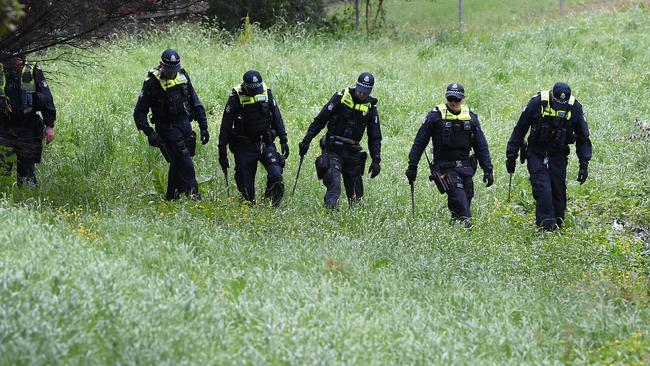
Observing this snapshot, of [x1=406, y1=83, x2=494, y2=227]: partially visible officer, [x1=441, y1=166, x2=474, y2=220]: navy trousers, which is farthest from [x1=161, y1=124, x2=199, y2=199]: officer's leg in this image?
[x1=441, y1=166, x2=474, y2=220]: navy trousers

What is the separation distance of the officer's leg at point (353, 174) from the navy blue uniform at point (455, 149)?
2.43ft

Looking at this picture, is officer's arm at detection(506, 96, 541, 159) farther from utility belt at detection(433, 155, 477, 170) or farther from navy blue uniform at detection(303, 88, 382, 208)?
navy blue uniform at detection(303, 88, 382, 208)

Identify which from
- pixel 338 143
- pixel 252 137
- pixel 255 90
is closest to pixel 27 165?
pixel 252 137

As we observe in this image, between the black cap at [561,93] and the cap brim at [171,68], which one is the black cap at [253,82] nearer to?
the cap brim at [171,68]

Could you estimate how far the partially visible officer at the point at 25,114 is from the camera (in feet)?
34.2

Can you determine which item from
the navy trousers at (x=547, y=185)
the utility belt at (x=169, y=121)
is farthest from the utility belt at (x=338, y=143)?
the navy trousers at (x=547, y=185)

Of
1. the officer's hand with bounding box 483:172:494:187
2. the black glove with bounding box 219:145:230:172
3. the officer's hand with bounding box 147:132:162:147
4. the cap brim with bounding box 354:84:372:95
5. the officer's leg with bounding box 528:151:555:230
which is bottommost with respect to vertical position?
the officer's leg with bounding box 528:151:555:230

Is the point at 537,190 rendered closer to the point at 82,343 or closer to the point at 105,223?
the point at 105,223

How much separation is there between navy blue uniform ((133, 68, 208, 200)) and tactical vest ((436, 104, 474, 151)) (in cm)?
281

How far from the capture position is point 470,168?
10.5 metres

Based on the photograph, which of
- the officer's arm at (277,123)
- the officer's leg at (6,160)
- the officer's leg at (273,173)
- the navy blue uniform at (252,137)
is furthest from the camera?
the officer's leg at (273,173)

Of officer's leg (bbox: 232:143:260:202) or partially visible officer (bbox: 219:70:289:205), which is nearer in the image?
partially visible officer (bbox: 219:70:289:205)

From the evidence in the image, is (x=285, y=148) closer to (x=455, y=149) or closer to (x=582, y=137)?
(x=455, y=149)

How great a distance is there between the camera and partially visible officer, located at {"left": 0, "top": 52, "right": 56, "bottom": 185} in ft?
34.2
